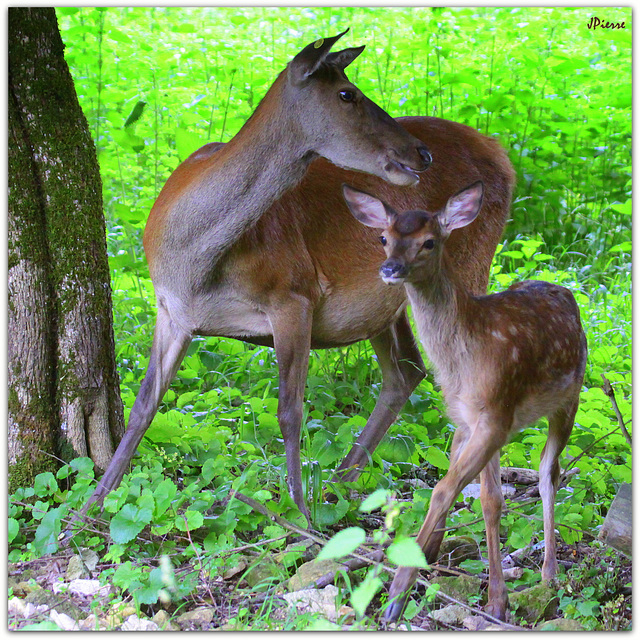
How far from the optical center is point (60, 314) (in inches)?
164

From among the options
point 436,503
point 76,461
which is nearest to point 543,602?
point 436,503

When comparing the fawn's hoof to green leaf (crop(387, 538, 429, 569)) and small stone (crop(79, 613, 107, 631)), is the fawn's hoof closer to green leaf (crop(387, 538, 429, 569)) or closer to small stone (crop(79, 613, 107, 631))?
green leaf (crop(387, 538, 429, 569))

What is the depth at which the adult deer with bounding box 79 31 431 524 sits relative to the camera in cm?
380

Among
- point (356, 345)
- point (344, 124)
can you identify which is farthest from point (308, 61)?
point (356, 345)

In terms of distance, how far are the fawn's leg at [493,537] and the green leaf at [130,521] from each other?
134cm

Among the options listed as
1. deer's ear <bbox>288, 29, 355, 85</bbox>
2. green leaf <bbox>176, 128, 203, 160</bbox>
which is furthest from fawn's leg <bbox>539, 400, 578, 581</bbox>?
green leaf <bbox>176, 128, 203, 160</bbox>

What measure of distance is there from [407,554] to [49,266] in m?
2.31

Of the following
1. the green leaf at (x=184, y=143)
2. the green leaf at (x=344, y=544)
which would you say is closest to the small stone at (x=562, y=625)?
the green leaf at (x=344, y=544)

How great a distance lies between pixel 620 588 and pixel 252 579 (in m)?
1.49

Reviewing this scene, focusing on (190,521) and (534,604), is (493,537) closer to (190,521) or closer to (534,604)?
(534,604)

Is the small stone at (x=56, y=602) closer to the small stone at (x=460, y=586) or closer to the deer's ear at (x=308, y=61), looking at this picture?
the small stone at (x=460, y=586)

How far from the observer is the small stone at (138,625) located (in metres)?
3.24

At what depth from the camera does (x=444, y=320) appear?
11.1 feet

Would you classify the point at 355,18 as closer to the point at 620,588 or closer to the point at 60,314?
the point at 60,314
